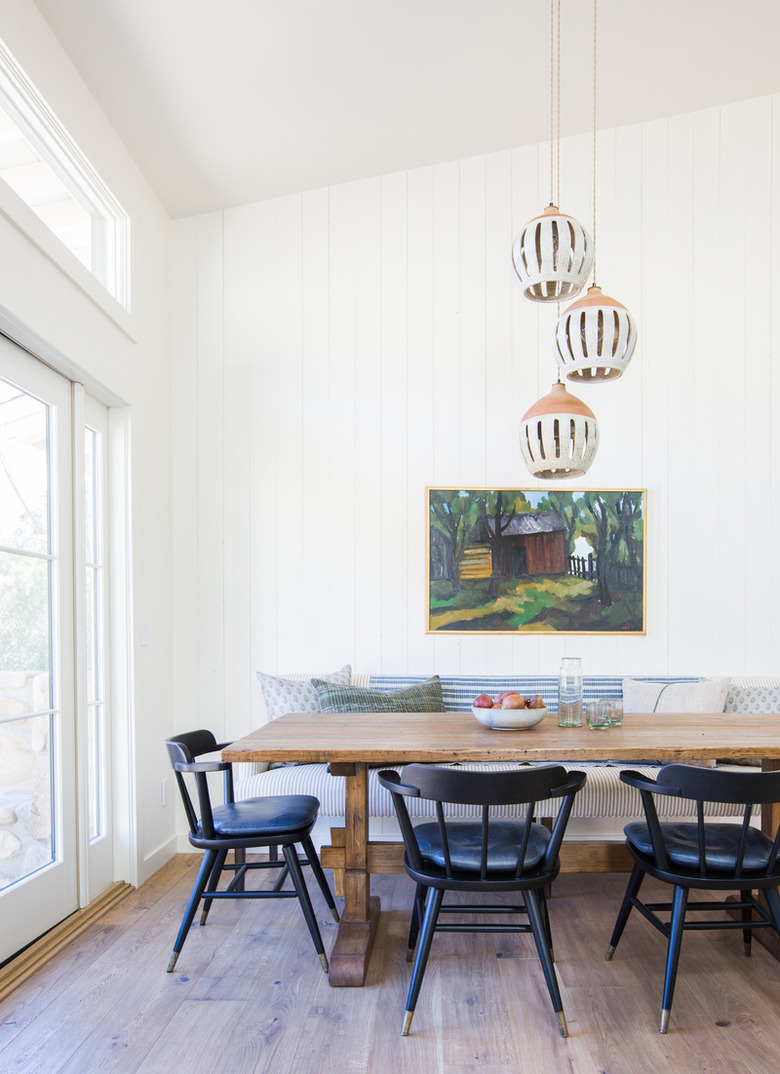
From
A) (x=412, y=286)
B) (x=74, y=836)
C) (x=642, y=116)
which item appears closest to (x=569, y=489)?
(x=412, y=286)

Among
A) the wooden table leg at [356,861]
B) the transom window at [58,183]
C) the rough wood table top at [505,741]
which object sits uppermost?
the transom window at [58,183]

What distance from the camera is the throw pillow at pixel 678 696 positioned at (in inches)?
141

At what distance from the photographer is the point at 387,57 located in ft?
10.6

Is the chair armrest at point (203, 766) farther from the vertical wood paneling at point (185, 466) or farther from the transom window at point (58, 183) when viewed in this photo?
the transom window at point (58, 183)

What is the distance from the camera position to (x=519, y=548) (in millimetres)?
4008

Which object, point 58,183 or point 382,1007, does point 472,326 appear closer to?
point 58,183

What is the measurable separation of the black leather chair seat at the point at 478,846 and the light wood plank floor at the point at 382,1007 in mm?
443

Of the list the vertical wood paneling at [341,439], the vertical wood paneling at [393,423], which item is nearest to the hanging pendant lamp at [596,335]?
the vertical wood paneling at [393,423]

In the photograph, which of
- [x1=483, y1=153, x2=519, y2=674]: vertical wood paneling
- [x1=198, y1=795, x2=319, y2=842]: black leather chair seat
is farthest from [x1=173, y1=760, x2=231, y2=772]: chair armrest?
[x1=483, y1=153, x2=519, y2=674]: vertical wood paneling

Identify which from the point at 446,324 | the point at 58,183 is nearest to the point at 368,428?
the point at 446,324

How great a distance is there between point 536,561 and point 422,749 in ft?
6.23

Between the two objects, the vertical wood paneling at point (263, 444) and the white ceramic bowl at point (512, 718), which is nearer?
the white ceramic bowl at point (512, 718)

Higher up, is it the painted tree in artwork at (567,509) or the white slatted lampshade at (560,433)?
the white slatted lampshade at (560,433)

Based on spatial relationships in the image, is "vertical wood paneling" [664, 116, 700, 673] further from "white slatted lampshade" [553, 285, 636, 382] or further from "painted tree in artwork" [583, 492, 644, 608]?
"white slatted lampshade" [553, 285, 636, 382]
